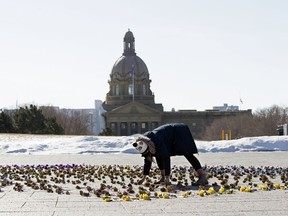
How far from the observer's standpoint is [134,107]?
138m

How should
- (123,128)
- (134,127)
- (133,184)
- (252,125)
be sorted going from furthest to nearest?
(134,127)
(123,128)
(252,125)
(133,184)

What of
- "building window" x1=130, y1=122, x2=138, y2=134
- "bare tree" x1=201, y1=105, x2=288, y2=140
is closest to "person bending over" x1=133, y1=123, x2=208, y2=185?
"bare tree" x1=201, y1=105, x2=288, y2=140

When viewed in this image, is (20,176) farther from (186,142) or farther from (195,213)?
(195,213)

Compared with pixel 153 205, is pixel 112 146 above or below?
above

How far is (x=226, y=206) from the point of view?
974cm

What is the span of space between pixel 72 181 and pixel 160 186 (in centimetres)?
218

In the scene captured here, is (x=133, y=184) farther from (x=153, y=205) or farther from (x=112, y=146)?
(x=112, y=146)

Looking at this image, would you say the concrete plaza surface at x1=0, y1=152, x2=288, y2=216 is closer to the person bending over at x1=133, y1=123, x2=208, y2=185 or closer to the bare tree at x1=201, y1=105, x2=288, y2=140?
the person bending over at x1=133, y1=123, x2=208, y2=185

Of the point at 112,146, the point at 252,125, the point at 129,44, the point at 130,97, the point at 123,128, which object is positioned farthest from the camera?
the point at 129,44

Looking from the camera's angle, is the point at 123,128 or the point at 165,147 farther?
the point at 123,128

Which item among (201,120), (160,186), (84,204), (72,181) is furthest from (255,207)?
(201,120)

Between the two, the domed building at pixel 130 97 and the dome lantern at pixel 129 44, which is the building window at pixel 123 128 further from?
the dome lantern at pixel 129 44

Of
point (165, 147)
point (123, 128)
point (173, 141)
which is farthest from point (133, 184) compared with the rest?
point (123, 128)

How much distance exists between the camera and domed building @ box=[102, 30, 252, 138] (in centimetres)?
13800
